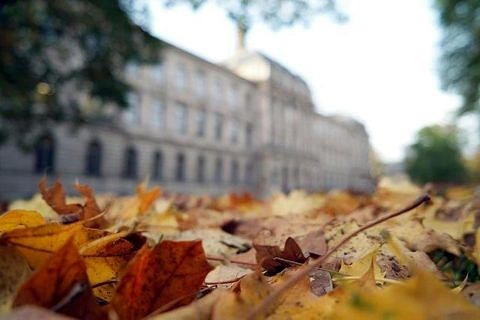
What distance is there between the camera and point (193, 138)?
22.0 m

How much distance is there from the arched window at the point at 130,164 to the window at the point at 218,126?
6.85 metres

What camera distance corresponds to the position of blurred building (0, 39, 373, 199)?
15.0 meters

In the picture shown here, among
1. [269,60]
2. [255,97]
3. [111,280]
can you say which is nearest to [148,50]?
[111,280]

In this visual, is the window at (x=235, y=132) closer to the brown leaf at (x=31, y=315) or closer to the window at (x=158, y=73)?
the window at (x=158, y=73)

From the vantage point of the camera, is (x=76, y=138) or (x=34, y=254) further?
(x=76, y=138)

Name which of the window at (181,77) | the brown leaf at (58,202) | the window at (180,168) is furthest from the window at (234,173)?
the brown leaf at (58,202)

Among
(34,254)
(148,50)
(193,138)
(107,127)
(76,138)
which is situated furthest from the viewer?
(193,138)

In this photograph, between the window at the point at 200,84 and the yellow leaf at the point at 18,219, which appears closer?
the yellow leaf at the point at 18,219

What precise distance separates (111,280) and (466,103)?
12.6 metres

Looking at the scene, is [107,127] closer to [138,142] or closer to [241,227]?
[138,142]

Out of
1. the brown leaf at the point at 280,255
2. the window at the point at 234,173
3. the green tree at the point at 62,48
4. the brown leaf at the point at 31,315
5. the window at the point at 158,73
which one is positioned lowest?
the brown leaf at the point at 280,255

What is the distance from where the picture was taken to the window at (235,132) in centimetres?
2508

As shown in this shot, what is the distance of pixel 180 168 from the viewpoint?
2114 centimetres

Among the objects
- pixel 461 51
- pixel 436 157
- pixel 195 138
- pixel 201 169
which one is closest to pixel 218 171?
pixel 201 169
